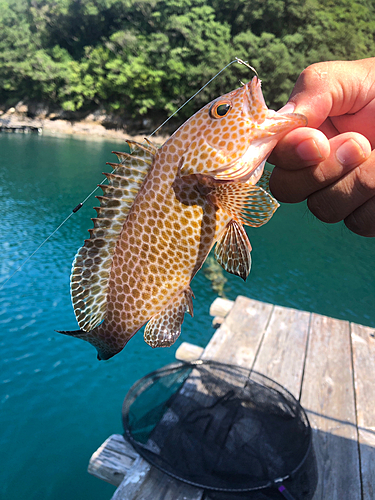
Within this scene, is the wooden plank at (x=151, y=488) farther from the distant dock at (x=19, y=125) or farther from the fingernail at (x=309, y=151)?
the distant dock at (x=19, y=125)

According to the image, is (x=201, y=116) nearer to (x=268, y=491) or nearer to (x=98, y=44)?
(x=268, y=491)

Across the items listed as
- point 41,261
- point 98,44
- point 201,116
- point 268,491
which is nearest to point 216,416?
point 268,491

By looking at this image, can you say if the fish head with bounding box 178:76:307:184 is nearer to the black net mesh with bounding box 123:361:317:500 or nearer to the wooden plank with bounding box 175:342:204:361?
the black net mesh with bounding box 123:361:317:500

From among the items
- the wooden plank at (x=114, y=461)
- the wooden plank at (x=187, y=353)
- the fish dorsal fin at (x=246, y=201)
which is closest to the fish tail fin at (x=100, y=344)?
the fish dorsal fin at (x=246, y=201)

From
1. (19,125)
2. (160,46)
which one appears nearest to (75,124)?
(19,125)

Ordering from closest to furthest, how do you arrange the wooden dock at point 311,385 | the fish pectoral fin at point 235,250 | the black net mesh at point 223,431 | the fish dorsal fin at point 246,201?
the fish dorsal fin at point 246,201 < the fish pectoral fin at point 235,250 < the black net mesh at point 223,431 < the wooden dock at point 311,385

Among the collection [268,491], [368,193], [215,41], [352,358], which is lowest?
[352,358]
